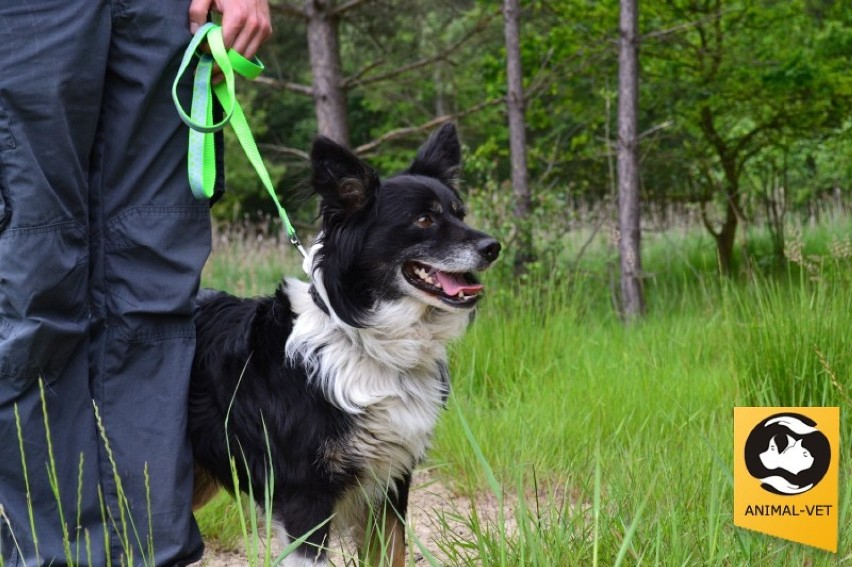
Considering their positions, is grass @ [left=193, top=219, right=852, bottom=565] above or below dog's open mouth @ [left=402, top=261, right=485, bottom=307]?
below

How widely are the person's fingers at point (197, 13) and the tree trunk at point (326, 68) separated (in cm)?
517

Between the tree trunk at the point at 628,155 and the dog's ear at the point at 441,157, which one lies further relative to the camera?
the tree trunk at the point at 628,155

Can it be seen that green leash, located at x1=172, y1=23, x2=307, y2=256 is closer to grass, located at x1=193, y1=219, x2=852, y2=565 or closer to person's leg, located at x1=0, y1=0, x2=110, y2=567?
person's leg, located at x1=0, y1=0, x2=110, y2=567

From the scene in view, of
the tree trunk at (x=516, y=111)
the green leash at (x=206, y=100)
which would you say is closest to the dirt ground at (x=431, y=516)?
the green leash at (x=206, y=100)

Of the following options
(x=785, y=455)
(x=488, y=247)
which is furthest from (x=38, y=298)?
(x=785, y=455)

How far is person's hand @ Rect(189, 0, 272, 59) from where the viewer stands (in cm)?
236

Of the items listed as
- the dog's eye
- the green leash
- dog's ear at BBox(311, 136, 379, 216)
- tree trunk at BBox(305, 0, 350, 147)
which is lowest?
the dog's eye

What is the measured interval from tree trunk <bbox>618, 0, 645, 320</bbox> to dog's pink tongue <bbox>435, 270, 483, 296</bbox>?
3.43 m

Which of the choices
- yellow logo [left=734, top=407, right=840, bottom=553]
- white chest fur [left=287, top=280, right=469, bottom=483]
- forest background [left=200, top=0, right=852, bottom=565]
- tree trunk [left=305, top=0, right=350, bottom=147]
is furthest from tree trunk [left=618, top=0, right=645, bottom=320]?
yellow logo [left=734, top=407, right=840, bottom=553]

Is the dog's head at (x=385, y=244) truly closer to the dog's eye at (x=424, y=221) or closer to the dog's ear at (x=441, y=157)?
the dog's eye at (x=424, y=221)

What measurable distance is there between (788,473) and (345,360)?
1194mm

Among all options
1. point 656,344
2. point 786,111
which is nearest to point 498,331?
point 656,344

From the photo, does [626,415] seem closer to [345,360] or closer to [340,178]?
[345,360]

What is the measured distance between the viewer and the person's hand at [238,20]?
2363 mm
